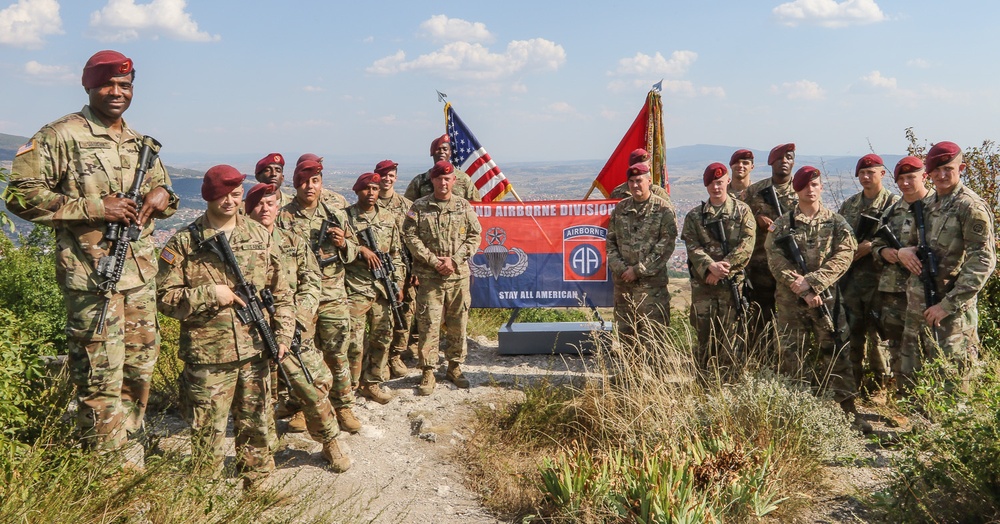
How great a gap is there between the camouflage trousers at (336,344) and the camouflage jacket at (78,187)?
1839 millimetres

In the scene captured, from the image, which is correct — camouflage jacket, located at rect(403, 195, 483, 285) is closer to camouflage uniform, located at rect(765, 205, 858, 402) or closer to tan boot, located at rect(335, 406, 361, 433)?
tan boot, located at rect(335, 406, 361, 433)

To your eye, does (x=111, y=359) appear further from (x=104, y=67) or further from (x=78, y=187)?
(x=104, y=67)

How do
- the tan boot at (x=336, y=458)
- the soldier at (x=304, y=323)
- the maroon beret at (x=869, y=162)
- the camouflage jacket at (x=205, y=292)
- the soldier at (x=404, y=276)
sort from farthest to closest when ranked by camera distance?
the soldier at (x=404, y=276)
the maroon beret at (x=869, y=162)
the tan boot at (x=336, y=458)
the soldier at (x=304, y=323)
the camouflage jacket at (x=205, y=292)

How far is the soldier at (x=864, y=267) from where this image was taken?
22.7ft

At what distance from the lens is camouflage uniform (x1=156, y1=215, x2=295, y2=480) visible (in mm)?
4648

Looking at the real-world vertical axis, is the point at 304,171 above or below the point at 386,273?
above

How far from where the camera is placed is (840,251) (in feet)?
21.1

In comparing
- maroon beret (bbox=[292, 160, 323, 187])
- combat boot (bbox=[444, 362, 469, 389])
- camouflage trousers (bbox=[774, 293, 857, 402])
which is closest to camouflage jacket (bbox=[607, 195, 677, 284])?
camouflage trousers (bbox=[774, 293, 857, 402])

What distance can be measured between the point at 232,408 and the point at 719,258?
4.72m

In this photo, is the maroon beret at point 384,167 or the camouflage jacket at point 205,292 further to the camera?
the maroon beret at point 384,167

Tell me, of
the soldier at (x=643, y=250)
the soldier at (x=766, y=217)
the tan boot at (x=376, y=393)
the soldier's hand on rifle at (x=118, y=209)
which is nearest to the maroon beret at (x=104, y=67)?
the soldier's hand on rifle at (x=118, y=209)

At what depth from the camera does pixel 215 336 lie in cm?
471

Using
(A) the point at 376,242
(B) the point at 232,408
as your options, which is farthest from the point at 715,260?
(B) the point at 232,408

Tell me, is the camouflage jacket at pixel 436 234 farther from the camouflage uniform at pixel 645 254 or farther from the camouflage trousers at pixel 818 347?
the camouflage trousers at pixel 818 347
